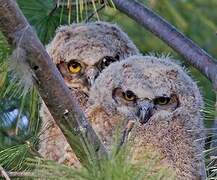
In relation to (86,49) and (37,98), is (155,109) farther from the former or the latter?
(86,49)

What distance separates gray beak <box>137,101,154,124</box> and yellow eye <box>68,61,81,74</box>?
0.97 metres

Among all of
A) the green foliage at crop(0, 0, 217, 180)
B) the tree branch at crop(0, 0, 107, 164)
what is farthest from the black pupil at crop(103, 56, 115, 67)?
the tree branch at crop(0, 0, 107, 164)

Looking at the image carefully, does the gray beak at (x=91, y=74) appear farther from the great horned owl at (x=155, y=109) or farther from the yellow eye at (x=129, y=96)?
the yellow eye at (x=129, y=96)

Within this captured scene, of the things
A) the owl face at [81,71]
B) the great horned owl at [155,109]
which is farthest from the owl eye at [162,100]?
the owl face at [81,71]

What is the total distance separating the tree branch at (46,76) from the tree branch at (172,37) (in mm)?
1283

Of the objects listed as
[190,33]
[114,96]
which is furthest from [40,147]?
[190,33]

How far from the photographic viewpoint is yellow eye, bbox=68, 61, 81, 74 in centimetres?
521

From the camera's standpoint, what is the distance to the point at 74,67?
5.26 m

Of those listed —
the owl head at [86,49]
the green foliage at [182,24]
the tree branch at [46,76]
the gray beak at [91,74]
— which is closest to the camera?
the tree branch at [46,76]

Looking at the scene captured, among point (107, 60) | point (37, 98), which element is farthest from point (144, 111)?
point (107, 60)

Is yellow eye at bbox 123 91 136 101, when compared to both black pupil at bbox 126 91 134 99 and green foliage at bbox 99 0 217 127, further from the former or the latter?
green foliage at bbox 99 0 217 127

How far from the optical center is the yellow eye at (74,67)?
5207 millimetres

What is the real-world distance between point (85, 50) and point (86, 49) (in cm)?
2

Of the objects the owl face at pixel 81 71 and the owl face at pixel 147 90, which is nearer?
the owl face at pixel 147 90
